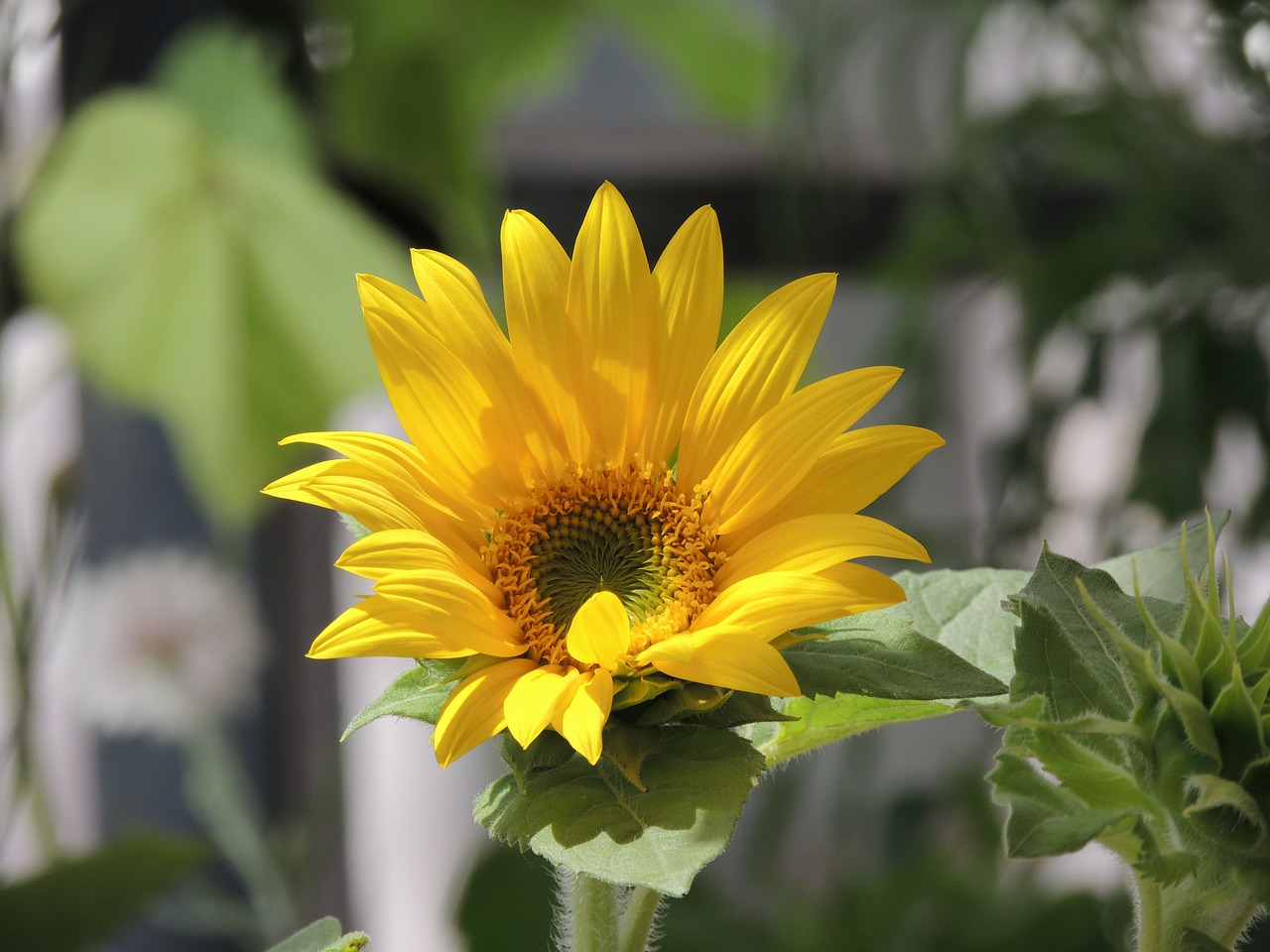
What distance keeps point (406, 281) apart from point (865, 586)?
30.9 inches

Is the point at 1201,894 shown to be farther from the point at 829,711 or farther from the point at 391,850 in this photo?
the point at 391,850

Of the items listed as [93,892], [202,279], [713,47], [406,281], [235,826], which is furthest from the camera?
[713,47]

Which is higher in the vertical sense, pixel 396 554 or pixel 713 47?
pixel 713 47

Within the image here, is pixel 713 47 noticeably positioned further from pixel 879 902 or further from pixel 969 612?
pixel 969 612

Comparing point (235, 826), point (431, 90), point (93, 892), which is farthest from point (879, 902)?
point (431, 90)

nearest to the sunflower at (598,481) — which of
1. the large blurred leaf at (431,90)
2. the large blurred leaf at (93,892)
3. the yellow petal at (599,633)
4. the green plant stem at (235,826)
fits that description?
the yellow petal at (599,633)

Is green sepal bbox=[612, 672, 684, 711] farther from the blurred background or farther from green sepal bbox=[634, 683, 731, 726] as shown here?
the blurred background

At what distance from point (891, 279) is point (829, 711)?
24.3 inches

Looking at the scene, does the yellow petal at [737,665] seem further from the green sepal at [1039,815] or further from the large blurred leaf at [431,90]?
the large blurred leaf at [431,90]

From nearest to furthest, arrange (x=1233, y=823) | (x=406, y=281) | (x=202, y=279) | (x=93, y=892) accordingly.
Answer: (x=1233, y=823) → (x=93, y=892) → (x=202, y=279) → (x=406, y=281)

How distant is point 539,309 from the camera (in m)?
0.19

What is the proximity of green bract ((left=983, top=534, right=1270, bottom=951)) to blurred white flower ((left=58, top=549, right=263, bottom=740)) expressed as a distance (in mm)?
605

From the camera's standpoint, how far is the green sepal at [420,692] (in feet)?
0.55

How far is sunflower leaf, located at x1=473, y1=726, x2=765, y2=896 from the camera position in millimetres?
142
